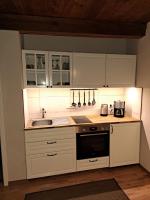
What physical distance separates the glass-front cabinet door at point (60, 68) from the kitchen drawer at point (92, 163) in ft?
4.29

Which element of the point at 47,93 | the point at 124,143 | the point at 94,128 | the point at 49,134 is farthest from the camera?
the point at 47,93

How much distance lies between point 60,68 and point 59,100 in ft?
2.12

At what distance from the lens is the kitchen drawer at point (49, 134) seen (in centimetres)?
247

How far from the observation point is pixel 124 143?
2.84m

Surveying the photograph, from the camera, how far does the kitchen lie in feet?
7.75

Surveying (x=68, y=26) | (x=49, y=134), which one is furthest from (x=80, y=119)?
(x=68, y=26)

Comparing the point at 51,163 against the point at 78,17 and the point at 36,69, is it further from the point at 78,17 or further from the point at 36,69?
the point at 78,17

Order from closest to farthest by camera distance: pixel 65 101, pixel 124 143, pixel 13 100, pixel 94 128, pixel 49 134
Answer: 1. pixel 13 100
2. pixel 49 134
3. pixel 94 128
4. pixel 124 143
5. pixel 65 101

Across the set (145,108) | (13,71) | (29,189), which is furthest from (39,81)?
(145,108)

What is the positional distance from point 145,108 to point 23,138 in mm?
2021

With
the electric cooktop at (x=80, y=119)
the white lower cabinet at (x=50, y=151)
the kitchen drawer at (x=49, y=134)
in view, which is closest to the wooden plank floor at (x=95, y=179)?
the white lower cabinet at (x=50, y=151)

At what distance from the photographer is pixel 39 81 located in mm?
2637

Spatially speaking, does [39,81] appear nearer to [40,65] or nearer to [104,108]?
[40,65]

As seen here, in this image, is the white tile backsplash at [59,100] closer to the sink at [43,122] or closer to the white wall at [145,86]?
the sink at [43,122]
